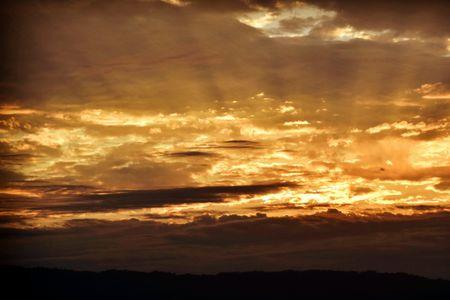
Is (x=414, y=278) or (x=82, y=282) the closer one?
(x=82, y=282)

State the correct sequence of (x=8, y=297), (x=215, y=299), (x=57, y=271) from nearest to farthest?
(x=8, y=297)
(x=57, y=271)
(x=215, y=299)

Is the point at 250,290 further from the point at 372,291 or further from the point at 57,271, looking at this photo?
the point at 57,271

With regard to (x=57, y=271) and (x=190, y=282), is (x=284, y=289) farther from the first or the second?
(x=57, y=271)

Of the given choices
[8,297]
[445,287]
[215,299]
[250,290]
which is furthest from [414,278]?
[8,297]

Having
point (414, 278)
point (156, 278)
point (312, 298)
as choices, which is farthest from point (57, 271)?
point (414, 278)

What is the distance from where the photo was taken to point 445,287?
86.9 m

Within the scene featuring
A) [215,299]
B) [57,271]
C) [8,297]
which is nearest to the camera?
[8,297]

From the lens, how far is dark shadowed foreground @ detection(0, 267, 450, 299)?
260ft

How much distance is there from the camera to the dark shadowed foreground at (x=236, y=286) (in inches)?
3123

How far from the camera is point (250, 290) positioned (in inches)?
3588

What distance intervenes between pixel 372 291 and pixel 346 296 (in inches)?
147

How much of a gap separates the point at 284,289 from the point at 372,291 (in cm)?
1234

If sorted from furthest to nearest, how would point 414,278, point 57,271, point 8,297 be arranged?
1. point 414,278
2. point 57,271
3. point 8,297

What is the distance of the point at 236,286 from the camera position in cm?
9188
